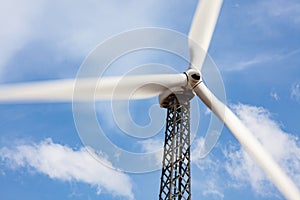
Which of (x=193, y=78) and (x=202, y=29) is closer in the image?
(x=193, y=78)

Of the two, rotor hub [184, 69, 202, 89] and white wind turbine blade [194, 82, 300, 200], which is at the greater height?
rotor hub [184, 69, 202, 89]

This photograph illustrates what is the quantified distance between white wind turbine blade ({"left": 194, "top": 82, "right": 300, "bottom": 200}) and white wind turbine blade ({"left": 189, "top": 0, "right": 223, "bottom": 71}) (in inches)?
47.7

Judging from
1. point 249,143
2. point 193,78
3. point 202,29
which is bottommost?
point 249,143

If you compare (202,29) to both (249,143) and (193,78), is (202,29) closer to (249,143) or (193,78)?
(193,78)

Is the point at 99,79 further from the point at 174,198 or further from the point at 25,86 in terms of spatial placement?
the point at 174,198

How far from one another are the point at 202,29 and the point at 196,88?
8.03 feet

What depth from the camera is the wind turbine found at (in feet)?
53.3

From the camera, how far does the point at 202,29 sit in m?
20.5

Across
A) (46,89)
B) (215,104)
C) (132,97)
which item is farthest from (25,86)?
(215,104)

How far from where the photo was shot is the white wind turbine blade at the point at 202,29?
66.4ft

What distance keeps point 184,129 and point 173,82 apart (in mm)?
1952

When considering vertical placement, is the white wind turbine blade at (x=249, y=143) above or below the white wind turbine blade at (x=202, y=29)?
below

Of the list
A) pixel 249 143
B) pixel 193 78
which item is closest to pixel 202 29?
pixel 193 78

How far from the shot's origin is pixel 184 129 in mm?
20047
